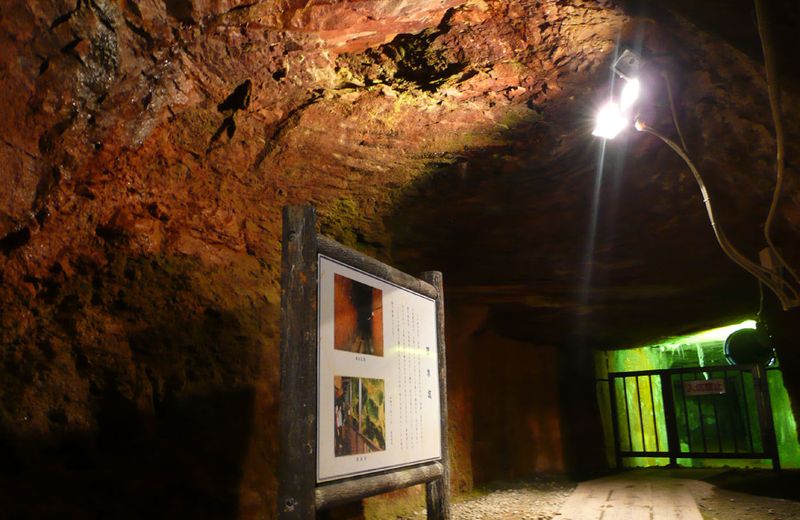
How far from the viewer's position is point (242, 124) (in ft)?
8.98

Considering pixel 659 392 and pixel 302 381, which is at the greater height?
pixel 302 381

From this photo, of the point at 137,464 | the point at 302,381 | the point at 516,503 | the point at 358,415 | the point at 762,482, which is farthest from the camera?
the point at 762,482

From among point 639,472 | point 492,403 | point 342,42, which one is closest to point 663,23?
point 342,42

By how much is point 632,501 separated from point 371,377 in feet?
11.0

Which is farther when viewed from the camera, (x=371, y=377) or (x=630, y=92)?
(x=630, y=92)

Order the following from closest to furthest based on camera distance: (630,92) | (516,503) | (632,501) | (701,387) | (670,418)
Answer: (630,92) → (632,501) → (516,503) → (701,387) → (670,418)

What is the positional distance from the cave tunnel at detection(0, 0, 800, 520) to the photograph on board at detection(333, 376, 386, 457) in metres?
0.03

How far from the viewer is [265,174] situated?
312 centimetres

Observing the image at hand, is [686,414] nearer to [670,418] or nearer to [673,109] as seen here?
[670,418]

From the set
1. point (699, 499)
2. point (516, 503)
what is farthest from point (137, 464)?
point (699, 499)

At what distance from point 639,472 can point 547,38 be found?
625 centimetres

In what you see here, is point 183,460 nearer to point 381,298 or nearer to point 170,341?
point 170,341

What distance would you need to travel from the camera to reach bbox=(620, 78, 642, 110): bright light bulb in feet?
Result: 8.15

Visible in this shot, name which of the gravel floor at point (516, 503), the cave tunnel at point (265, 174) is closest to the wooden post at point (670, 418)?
the gravel floor at point (516, 503)
